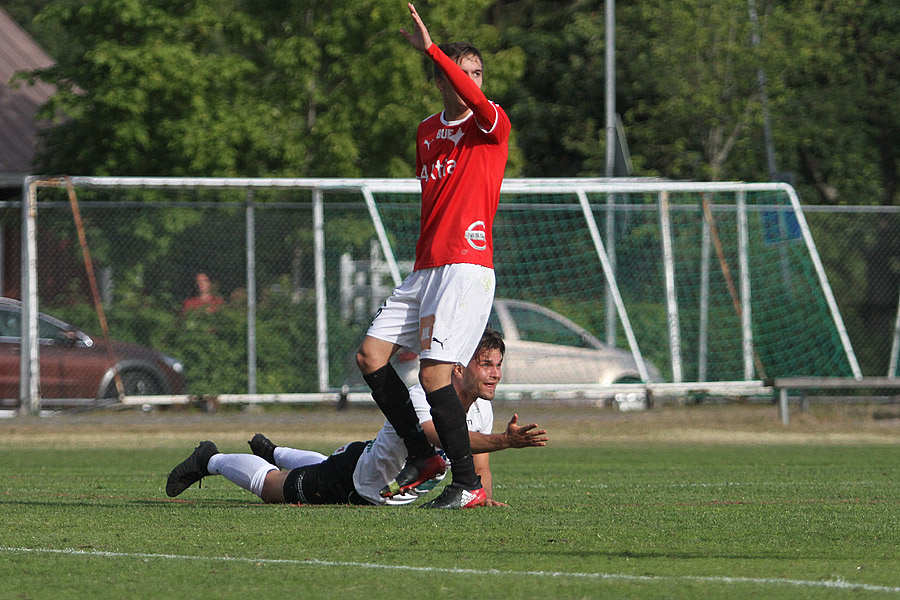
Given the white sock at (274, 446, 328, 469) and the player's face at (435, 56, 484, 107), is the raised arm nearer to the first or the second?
the player's face at (435, 56, 484, 107)

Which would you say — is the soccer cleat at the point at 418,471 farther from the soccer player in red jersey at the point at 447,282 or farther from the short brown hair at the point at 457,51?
the short brown hair at the point at 457,51

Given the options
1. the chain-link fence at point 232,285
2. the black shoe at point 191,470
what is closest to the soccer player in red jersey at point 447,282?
the black shoe at point 191,470

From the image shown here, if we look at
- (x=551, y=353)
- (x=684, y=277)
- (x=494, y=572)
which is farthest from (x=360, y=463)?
(x=684, y=277)

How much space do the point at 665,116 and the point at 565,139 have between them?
2.30 meters

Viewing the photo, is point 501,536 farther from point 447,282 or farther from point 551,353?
point 551,353

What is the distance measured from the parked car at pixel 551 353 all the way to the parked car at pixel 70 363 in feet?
8.66

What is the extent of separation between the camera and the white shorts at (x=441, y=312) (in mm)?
6504

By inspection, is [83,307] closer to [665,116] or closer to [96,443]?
[96,443]

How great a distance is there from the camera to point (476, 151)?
6.75m

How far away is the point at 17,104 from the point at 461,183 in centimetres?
2206

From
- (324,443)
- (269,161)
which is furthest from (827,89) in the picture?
(324,443)

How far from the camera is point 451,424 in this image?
6461 millimetres

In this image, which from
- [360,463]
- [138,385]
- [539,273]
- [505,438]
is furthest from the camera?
[539,273]

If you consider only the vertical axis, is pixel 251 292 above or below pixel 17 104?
below
